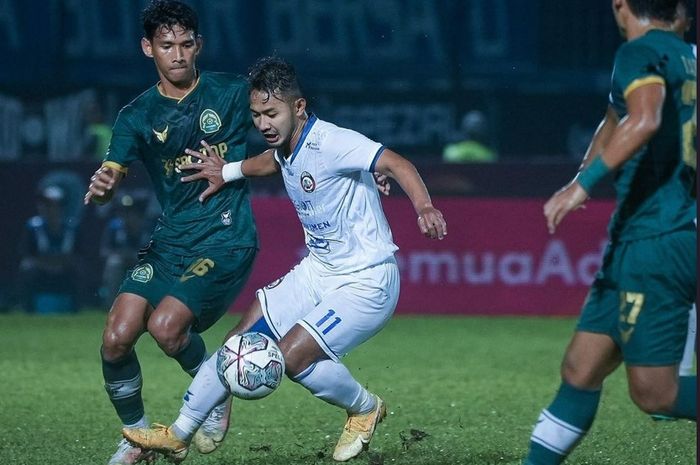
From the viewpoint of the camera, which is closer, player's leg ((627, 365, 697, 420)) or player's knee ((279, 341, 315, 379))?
player's leg ((627, 365, 697, 420))

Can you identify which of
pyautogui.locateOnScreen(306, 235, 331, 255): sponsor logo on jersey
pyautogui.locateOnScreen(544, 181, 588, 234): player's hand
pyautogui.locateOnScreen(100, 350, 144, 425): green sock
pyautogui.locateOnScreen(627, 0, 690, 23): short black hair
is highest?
pyautogui.locateOnScreen(627, 0, 690, 23): short black hair

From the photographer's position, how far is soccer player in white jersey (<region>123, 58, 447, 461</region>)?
587 cm

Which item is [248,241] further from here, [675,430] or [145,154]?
[675,430]

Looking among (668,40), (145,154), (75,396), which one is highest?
(668,40)

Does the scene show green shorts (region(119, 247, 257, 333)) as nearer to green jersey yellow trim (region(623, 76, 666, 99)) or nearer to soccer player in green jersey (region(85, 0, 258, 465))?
soccer player in green jersey (region(85, 0, 258, 465))

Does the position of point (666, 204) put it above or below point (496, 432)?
above

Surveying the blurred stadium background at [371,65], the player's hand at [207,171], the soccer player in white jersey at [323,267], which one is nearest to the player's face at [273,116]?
the soccer player in white jersey at [323,267]

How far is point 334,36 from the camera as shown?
1578 cm

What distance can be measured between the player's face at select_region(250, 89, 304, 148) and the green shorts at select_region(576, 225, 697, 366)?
1.74 metres

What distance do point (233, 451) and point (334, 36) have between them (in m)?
9.76

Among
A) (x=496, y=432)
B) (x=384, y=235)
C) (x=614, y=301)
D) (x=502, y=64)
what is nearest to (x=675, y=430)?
(x=496, y=432)

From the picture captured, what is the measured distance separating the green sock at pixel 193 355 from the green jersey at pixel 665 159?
2.46m

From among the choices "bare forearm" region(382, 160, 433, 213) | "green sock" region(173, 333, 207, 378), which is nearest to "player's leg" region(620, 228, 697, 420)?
"bare forearm" region(382, 160, 433, 213)

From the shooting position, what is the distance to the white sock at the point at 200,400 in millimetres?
5848
